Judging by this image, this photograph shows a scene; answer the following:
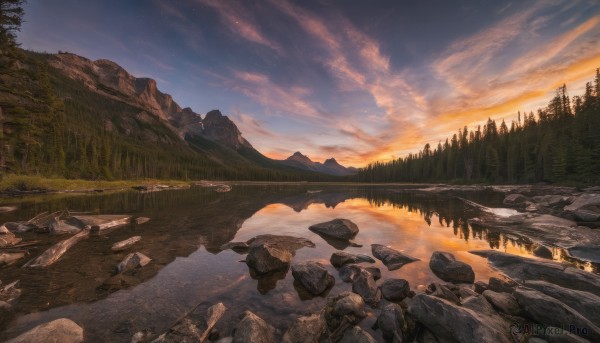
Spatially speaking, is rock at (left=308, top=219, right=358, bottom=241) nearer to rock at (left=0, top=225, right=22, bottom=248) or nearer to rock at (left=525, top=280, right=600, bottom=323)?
rock at (left=525, top=280, right=600, bottom=323)

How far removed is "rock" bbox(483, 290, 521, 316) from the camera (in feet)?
23.5

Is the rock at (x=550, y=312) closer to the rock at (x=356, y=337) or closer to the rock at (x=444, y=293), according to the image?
the rock at (x=444, y=293)

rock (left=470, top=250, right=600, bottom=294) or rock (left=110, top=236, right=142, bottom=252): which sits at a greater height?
rock (left=470, top=250, right=600, bottom=294)

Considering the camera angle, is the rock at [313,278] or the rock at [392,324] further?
the rock at [313,278]

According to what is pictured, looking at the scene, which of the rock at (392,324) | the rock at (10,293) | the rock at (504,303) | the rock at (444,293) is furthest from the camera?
the rock at (444,293)

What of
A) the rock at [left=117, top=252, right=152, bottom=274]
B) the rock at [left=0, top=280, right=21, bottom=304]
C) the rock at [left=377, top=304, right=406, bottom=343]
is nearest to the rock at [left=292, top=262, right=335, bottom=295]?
the rock at [left=377, top=304, right=406, bottom=343]

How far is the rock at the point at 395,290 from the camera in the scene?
832cm

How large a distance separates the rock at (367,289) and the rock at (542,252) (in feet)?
37.4

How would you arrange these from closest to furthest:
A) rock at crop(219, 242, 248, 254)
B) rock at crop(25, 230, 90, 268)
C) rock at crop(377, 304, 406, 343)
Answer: rock at crop(377, 304, 406, 343) → rock at crop(25, 230, 90, 268) → rock at crop(219, 242, 248, 254)

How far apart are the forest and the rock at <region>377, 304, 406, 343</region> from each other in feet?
274

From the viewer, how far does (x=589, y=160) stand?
5762 cm

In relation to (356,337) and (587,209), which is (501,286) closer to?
(356,337)

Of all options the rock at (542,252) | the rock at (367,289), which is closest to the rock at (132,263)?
the rock at (367,289)

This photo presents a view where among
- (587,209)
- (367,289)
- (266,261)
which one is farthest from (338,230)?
(587,209)
